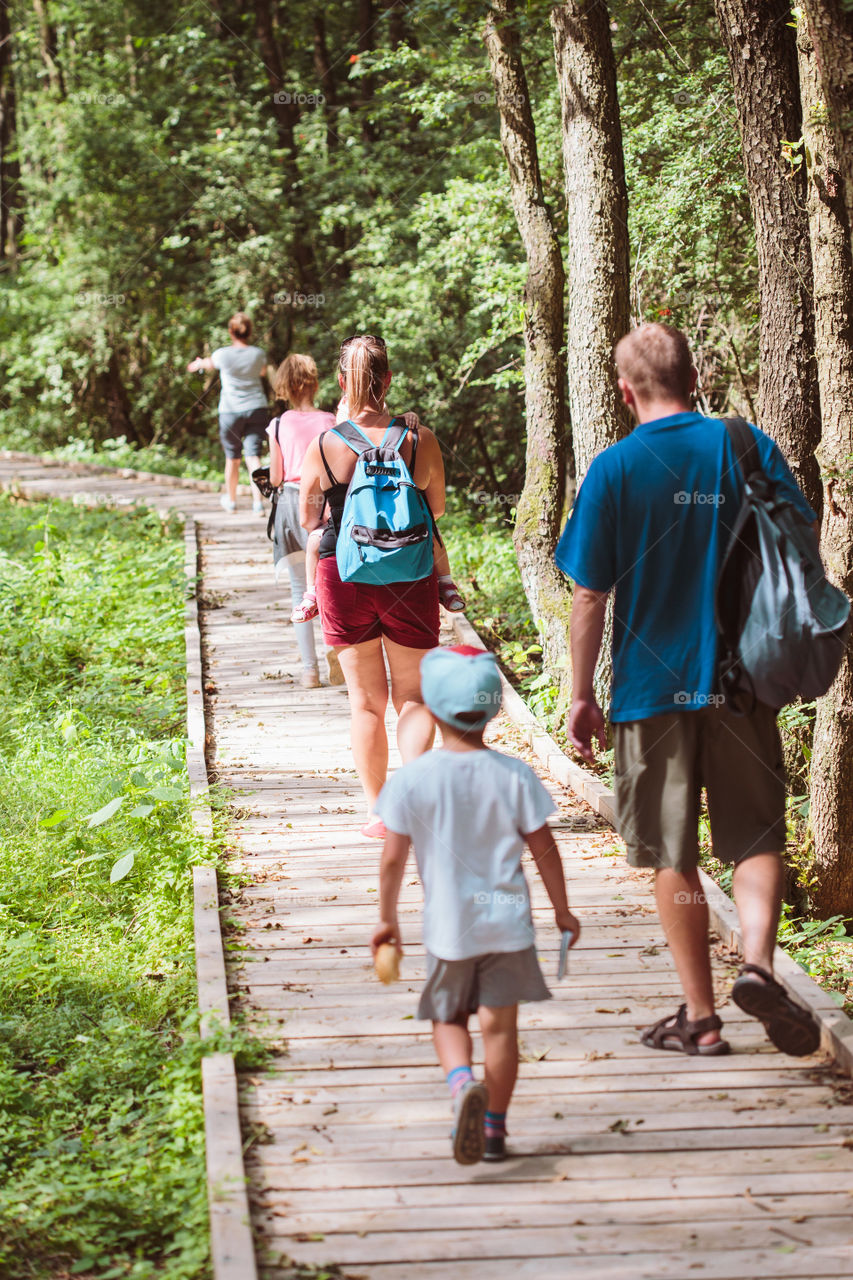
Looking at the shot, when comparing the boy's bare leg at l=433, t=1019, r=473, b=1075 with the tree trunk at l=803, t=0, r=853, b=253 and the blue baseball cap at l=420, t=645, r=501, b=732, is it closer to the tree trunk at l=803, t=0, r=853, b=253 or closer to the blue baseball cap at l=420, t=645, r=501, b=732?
the blue baseball cap at l=420, t=645, r=501, b=732

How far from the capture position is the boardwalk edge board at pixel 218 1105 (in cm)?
316

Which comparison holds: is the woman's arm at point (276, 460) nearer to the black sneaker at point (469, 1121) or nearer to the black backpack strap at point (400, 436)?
the black backpack strap at point (400, 436)

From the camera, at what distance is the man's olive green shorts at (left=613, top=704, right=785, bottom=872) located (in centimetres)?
386

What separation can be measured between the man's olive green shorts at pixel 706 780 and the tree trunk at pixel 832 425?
8.81 feet

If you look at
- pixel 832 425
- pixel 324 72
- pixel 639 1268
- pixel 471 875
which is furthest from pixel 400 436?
pixel 324 72

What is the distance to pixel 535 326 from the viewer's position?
395 inches

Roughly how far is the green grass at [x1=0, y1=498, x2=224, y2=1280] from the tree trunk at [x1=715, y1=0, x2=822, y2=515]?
4.04 metres

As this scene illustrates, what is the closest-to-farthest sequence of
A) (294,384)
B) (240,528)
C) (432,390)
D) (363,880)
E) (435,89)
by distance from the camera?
1. (363,880)
2. (294,384)
3. (240,528)
4. (435,89)
5. (432,390)

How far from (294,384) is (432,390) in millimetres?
10476

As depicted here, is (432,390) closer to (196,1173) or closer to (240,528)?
(240,528)

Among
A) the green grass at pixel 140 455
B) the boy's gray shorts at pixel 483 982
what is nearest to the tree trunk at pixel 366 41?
the green grass at pixel 140 455

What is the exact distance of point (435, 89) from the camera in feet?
52.0

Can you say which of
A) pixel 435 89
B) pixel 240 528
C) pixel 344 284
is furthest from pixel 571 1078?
pixel 344 284

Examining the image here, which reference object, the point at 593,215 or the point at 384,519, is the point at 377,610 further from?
the point at 593,215
